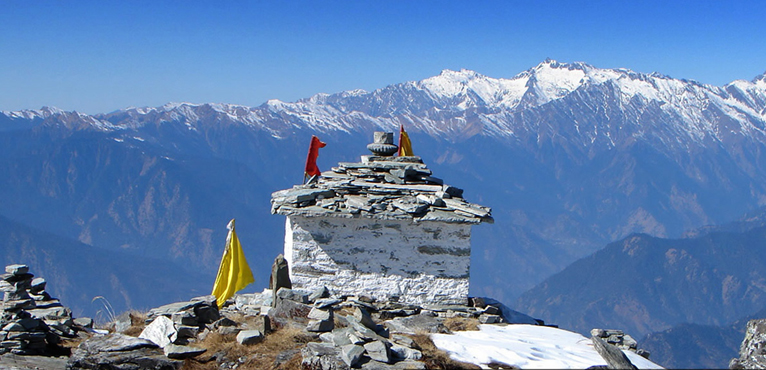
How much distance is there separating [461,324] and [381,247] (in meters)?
3.36

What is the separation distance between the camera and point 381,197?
2095cm

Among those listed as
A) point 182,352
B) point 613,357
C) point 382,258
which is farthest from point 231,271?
point 613,357

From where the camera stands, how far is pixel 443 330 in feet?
55.7

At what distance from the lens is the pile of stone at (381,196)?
20031mm

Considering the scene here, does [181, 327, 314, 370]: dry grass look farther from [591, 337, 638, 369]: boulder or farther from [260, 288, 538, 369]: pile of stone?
[591, 337, 638, 369]: boulder

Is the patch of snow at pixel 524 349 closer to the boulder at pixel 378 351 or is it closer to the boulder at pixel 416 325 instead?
the boulder at pixel 416 325

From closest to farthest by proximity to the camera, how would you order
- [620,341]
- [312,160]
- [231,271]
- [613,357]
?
[613,357] < [620,341] < [231,271] < [312,160]

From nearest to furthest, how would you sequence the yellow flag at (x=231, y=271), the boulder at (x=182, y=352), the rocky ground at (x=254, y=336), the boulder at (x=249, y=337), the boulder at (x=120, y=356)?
the rocky ground at (x=254, y=336) < the boulder at (x=120, y=356) < the boulder at (x=182, y=352) < the boulder at (x=249, y=337) < the yellow flag at (x=231, y=271)

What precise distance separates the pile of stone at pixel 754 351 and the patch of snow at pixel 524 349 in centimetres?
188

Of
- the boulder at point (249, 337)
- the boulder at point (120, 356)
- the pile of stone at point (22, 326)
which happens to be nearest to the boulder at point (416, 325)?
the boulder at point (249, 337)

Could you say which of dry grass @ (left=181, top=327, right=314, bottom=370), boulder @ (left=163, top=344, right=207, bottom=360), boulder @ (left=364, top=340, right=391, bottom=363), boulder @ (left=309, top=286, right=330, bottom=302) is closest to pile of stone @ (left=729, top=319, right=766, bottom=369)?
boulder @ (left=364, top=340, right=391, bottom=363)

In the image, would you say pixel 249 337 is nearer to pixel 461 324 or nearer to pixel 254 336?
pixel 254 336

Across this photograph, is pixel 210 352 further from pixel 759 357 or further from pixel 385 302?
pixel 759 357

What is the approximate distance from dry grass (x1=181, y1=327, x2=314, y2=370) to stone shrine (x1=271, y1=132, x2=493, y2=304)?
4564mm
